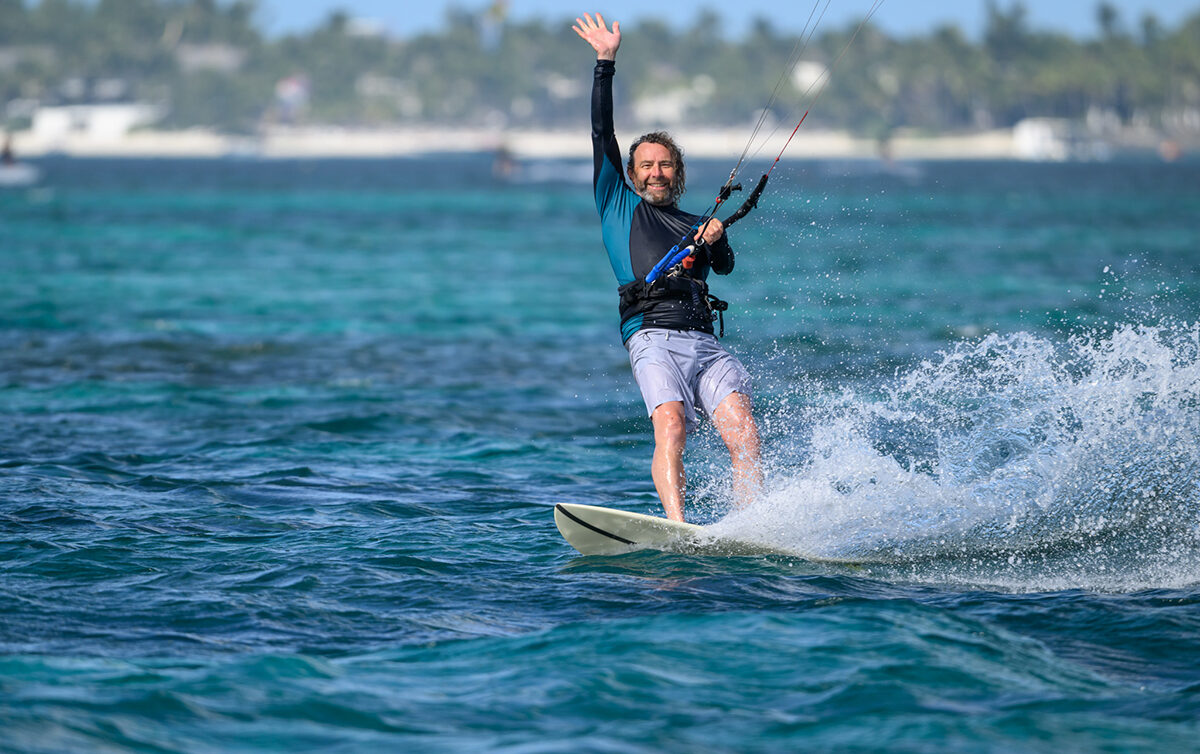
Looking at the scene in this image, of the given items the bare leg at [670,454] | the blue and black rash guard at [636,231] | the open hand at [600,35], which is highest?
the open hand at [600,35]

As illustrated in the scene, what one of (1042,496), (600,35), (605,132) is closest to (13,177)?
(600,35)

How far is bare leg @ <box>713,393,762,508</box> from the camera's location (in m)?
7.46

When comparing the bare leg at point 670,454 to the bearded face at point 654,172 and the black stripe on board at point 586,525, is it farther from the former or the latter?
the bearded face at point 654,172

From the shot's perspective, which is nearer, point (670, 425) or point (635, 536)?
point (670, 425)

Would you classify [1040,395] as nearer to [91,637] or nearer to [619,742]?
[619,742]

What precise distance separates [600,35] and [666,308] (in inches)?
63.0

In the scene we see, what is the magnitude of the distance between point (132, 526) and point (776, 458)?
167 inches

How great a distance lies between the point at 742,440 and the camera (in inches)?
293

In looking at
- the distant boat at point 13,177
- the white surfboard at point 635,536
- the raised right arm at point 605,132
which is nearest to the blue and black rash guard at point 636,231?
the raised right arm at point 605,132

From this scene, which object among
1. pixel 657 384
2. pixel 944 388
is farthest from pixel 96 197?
pixel 657 384

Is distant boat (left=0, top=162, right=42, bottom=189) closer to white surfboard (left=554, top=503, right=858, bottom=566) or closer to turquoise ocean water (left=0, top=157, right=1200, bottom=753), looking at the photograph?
turquoise ocean water (left=0, top=157, right=1200, bottom=753)

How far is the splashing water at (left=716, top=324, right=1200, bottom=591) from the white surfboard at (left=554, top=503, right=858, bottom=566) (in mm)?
81

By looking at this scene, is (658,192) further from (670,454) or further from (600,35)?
(670,454)

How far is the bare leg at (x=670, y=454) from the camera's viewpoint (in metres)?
7.35
